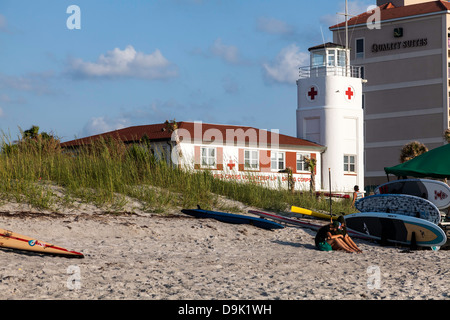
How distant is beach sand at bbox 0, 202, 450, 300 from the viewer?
8.58 meters

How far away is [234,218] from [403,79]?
47.2 m

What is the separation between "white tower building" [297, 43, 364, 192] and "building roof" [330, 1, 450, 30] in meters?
20.2

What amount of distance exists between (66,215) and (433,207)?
8.94 meters

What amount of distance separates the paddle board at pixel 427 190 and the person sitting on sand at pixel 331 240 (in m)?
4.16

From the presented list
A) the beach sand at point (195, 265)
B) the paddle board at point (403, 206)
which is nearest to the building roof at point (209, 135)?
the paddle board at point (403, 206)

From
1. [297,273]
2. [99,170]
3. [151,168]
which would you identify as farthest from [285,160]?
[297,273]

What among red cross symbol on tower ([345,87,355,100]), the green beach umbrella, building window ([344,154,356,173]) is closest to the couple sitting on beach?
the green beach umbrella

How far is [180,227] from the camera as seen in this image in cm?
1520

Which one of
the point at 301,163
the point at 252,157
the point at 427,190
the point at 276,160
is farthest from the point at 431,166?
the point at 301,163

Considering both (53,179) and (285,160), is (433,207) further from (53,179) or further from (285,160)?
(285,160)

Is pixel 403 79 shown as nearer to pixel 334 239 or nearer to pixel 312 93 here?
pixel 312 93

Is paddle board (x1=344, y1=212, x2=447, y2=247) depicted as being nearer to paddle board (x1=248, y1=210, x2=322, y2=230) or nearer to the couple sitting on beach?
paddle board (x1=248, y1=210, x2=322, y2=230)

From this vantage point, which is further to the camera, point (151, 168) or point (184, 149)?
Answer: point (184, 149)
